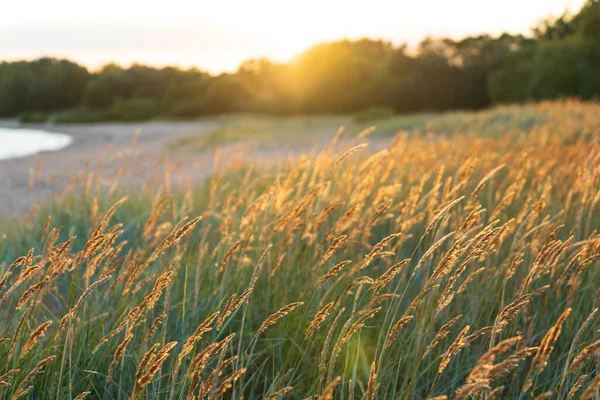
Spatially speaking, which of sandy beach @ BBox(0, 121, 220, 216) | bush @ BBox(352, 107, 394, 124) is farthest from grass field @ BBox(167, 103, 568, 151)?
sandy beach @ BBox(0, 121, 220, 216)

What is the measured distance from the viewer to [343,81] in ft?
112

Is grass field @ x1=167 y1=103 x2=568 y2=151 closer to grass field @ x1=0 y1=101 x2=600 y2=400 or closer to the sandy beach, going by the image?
the sandy beach

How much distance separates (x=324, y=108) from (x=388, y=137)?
16.9 metres

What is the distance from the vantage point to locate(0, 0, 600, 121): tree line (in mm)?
30219

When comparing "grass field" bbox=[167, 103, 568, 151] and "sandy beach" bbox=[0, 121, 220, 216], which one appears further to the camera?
"grass field" bbox=[167, 103, 568, 151]

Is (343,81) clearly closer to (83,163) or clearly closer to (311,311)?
(83,163)

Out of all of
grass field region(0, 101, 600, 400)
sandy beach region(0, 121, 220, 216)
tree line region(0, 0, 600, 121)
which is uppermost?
tree line region(0, 0, 600, 121)

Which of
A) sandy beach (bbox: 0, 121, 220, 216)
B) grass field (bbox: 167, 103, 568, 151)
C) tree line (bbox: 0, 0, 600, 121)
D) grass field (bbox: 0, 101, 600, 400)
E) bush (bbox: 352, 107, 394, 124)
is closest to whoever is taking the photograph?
grass field (bbox: 0, 101, 600, 400)

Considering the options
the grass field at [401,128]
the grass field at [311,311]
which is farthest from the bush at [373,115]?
the grass field at [311,311]

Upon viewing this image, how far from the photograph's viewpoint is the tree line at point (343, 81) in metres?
30.2

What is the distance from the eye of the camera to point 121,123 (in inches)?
1454

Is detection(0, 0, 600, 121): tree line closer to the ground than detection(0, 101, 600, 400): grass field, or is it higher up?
higher up

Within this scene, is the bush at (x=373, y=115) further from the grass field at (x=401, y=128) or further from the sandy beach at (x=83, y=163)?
the sandy beach at (x=83, y=163)

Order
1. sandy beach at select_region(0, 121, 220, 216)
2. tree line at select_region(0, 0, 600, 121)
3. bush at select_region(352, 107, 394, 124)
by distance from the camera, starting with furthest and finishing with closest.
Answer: tree line at select_region(0, 0, 600, 121)
bush at select_region(352, 107, 394, 124)
sandy beach at select_region(0, 121, 220, 216)
